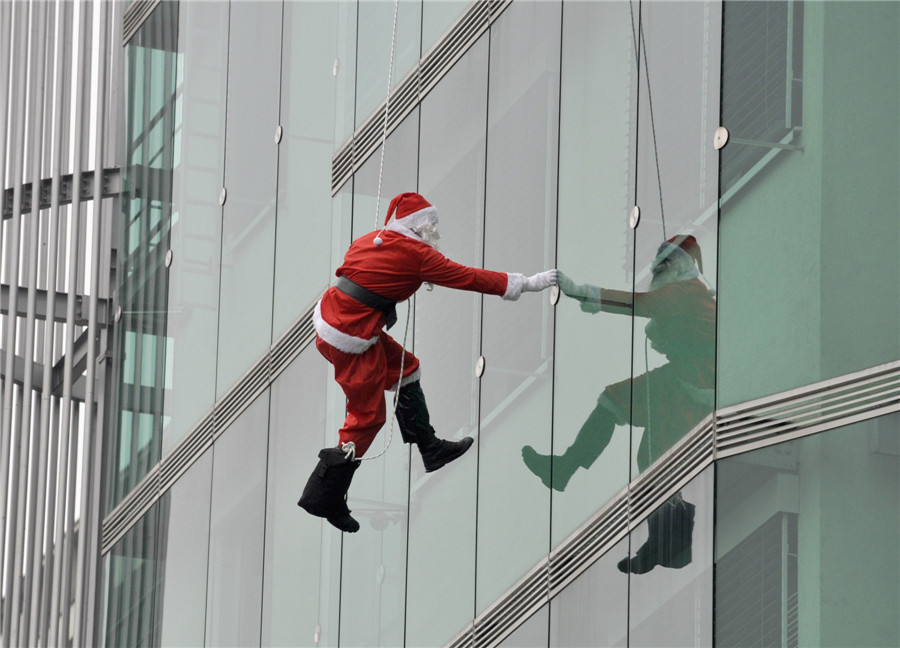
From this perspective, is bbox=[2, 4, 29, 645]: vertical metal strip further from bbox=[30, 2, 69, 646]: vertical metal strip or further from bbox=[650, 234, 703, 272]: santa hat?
bbox=[650, 234, 703, 272]: santa hat

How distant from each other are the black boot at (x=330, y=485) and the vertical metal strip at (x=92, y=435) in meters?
9.90

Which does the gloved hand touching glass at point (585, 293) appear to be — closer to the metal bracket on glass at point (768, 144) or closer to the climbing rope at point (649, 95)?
the climbing rope at point (649, 95)

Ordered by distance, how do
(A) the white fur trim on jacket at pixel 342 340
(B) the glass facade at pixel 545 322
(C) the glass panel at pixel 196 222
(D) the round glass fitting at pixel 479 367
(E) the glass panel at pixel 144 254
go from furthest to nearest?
(E) the glass panel at pixel 144 254
(C) the glass panel at pixel 196 222
(D) the round glass fitting at pixel 479 367
(A) the white fur trim on jacket at pixel 342 340
(B) the glass facade at pixel 545 322

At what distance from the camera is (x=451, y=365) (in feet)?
43.3

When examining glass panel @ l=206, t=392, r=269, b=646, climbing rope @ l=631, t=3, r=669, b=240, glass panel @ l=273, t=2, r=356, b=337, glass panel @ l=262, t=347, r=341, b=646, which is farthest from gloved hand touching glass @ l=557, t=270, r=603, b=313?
glass panel @ l=206, t=392, r=269, b=646

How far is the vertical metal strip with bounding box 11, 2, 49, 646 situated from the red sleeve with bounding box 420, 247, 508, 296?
442 inches

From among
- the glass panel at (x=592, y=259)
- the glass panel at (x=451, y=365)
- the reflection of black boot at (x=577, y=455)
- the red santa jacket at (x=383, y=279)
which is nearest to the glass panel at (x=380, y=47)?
the glass panel at (x=451, y=365)

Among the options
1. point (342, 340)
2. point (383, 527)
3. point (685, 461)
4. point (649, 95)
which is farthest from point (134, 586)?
point (685, 461)

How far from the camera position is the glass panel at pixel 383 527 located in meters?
13.7

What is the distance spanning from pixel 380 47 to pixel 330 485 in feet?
18.0

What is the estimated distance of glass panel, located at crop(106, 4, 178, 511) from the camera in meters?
19.0

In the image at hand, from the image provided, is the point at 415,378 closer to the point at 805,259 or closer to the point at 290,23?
the point at 805,259

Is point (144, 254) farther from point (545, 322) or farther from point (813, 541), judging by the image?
point (813, 541)

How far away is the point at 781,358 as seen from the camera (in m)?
9.70
